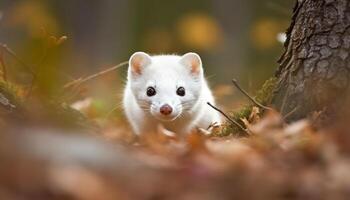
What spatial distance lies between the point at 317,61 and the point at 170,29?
1341 cm

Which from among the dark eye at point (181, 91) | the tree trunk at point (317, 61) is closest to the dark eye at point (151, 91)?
the dark eye at point (181, 91)

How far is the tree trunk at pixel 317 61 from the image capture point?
421 centimetres

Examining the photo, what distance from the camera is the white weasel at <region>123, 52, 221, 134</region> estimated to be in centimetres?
532

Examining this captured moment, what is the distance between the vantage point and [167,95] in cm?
533

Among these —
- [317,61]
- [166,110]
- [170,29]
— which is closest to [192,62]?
[166,110]

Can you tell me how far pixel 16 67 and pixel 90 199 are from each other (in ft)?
10.8

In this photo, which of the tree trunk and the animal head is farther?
the animal head

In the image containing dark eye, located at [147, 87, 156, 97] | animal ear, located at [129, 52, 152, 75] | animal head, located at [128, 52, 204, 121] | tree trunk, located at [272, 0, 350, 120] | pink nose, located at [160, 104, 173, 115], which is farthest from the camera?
animal ear, located at [129, 52, 152, 75]

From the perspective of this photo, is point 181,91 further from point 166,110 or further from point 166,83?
point 166,110

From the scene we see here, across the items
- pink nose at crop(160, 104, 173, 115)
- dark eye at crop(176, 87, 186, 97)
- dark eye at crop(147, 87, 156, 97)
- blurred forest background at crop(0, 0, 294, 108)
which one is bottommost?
pink nose at crop(160, 104, 173, 115)

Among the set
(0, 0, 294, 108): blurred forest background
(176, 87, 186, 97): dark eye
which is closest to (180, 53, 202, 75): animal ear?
(176, 87, 186, 97): dark eye

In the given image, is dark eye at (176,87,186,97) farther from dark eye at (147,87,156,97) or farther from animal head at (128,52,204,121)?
dark eye at (147,87,156,97)

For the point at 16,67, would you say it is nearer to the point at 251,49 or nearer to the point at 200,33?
the point at 200,33

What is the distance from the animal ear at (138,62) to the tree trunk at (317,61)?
1318mm
